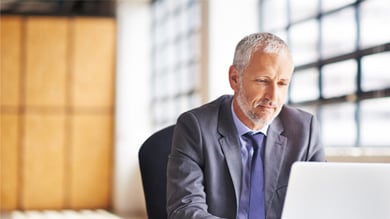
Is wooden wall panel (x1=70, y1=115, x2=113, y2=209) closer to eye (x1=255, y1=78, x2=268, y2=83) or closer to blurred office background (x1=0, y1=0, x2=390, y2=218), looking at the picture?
blurred office background (x1=0, y1=0, x2=390, y2=218)

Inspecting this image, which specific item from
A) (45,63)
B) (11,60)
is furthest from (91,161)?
(11,60)

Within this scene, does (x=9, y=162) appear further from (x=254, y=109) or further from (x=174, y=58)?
(x=254, y=109)

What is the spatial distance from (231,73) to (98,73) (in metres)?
8.11

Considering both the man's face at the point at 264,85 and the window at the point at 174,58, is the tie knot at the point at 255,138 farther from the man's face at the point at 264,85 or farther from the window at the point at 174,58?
the window at the point at 174,58

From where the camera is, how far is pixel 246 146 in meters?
1.92

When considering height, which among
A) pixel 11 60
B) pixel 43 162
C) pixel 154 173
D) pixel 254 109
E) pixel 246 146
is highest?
pixel 11 60

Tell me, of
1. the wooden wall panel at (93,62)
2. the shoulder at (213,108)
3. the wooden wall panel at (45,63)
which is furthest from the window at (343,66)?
the wooden wall panel at (45,63)

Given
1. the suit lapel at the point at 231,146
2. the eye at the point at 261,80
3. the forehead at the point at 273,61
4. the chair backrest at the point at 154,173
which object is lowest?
the chair backrest at the point at 154,173

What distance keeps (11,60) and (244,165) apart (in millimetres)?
8380

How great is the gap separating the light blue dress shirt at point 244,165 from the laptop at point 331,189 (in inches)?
17.3

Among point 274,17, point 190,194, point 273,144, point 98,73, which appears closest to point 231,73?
point 273,144

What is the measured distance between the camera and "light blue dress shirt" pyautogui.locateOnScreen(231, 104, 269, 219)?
72.6 inches

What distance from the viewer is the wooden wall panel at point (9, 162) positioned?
9734 millimetres

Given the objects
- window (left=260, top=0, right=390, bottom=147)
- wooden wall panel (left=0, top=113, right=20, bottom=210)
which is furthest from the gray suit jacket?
wooden wall panel (left=0, top=113, right=20, bottom=210)
